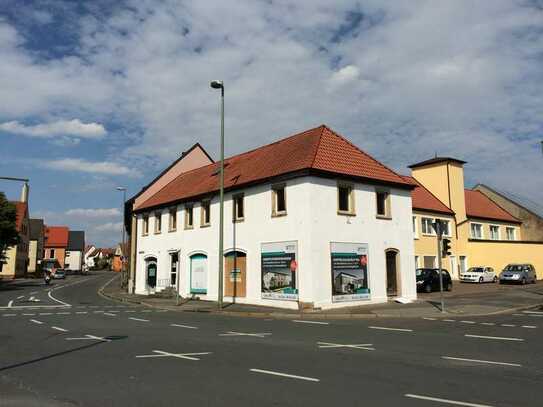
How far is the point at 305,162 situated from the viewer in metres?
21.5

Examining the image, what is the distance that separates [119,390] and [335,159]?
17269 millimetres

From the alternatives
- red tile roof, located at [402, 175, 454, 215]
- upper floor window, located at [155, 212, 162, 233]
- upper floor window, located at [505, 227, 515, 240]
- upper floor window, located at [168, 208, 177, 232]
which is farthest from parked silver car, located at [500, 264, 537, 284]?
upper floor window, located at [155, 212, 162, 233]

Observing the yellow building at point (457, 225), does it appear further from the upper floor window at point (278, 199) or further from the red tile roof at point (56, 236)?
the red tile roof at point (56, 236)

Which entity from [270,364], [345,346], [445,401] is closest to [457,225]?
[345,346]

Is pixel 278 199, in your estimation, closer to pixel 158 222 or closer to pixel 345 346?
pixel 345 346

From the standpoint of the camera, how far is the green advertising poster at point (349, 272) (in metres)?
21.2

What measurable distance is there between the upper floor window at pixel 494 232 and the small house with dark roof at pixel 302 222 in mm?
29517

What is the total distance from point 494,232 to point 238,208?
36239mm

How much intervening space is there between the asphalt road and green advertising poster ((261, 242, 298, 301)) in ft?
19.0

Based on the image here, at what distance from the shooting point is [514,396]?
21.7 ft

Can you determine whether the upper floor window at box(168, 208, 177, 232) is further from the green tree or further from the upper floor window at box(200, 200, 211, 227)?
the green tree

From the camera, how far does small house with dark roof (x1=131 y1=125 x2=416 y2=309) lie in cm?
2089

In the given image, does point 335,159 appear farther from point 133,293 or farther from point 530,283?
point 530,283

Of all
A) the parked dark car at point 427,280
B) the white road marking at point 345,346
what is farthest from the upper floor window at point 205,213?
the white road marking at point 345,346
